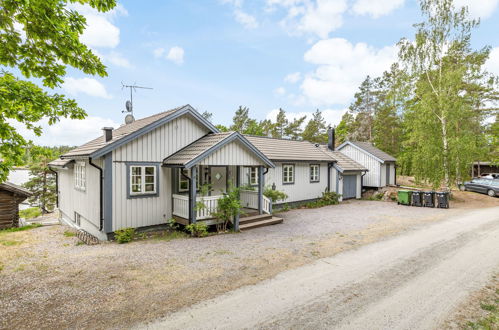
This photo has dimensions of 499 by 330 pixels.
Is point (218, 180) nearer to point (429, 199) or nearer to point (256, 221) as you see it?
point (256, 221)

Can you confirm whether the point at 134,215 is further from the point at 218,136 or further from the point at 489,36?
the point at 489,36

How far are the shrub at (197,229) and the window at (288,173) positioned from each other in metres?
7.62

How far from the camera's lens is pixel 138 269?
6504 mm

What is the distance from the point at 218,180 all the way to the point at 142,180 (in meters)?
3.37

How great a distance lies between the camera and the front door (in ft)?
38.5

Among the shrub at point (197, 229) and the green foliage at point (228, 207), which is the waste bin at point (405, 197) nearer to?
the green foliage at point (228, 207)

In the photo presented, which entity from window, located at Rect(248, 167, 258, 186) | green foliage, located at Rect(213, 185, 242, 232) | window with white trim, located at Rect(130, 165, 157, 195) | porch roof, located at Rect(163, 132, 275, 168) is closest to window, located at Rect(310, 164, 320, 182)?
window, located at Rect(248, 167, 258, 186)

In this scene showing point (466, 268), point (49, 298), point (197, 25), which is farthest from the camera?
point (197, 25)

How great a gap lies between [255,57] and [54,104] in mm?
19904

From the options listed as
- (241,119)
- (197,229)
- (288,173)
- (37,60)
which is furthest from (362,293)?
(241,119)

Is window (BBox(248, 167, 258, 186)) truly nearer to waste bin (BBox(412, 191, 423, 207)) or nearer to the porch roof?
the porch roof

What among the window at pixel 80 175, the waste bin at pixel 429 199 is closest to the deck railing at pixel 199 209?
the window at pixel 80 175

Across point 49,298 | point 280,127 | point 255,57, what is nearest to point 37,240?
point 49,298

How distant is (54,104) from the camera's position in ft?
15.5
